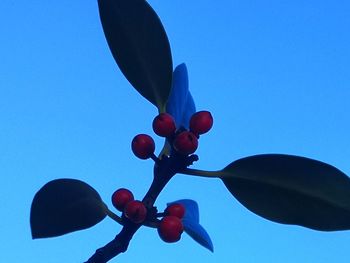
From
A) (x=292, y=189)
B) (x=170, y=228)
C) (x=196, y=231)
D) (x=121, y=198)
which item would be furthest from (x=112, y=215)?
(x=292, y=189)

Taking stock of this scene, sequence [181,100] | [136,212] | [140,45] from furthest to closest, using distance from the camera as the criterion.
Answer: [181,100], [140,45], [136,212]

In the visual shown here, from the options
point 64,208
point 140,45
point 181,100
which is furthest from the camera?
point 181,100

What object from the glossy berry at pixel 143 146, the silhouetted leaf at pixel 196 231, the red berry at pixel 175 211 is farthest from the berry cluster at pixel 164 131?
the silhouetted leaf at pixel 196 231

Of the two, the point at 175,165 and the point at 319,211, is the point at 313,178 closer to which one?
the point at 319,211

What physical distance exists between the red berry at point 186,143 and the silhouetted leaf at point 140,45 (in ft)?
0.76

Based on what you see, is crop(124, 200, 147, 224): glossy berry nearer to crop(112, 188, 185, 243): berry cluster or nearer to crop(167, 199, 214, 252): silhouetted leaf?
crop(112, 188, 185, 243): berry cluster

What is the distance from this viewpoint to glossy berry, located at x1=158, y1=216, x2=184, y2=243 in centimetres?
138

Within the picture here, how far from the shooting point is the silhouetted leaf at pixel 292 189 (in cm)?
142

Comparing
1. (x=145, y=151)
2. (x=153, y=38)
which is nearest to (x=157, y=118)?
(x=145, y=151)

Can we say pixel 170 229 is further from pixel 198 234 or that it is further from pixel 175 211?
pixel 198 234

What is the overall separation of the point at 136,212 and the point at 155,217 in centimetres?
9

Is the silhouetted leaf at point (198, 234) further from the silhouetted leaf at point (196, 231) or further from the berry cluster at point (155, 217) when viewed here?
the berry cluster at point (155, 217)

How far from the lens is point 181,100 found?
1761 millimetres

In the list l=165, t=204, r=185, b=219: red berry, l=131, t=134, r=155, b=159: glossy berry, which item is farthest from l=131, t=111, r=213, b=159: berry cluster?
l=165, t=204, r=185, b=219: red berry
